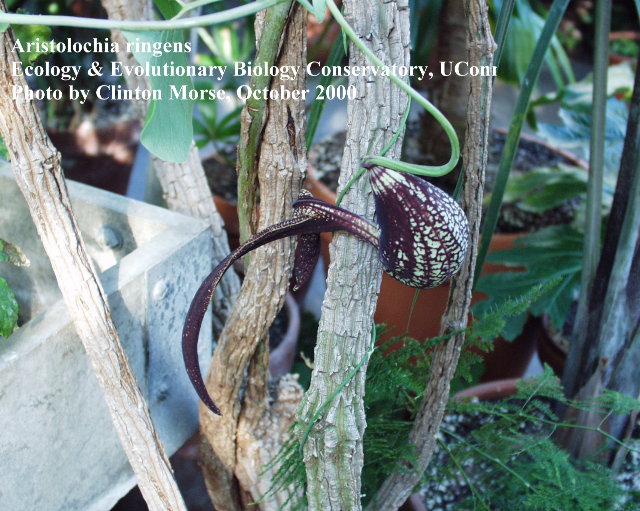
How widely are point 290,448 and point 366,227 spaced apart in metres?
0.27

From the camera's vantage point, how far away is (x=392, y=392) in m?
0.68

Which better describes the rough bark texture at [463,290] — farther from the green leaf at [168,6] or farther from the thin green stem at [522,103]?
the green leaf at [168,6]

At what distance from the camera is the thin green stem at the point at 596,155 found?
0.69 meters

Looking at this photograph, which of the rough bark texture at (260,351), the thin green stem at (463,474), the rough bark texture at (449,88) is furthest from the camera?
the rough bark texture at (449,88)

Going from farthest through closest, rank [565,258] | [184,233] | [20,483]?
[565,258], [184,233], [20,483]

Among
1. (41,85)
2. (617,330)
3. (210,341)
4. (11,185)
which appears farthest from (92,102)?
(617,330)

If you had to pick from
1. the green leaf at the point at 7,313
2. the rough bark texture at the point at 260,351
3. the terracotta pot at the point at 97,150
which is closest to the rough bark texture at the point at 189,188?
the rough bark texture at the point at 260,351

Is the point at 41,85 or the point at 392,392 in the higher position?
the point at 41,85

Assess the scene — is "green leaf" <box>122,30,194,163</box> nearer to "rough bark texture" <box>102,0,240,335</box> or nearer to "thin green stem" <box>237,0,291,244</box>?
"thin green stem" <box>237,0,291,244</box>

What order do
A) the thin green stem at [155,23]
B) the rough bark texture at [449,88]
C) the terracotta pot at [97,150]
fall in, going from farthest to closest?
1. the terracotta pot at [97,150]
2. the rough bark texture at [449,88]
3. the thin green stem at [155,23]

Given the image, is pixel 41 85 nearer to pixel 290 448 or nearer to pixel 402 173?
pixel 290 448

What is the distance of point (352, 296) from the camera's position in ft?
1.56

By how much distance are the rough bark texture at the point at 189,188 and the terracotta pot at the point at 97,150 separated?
0.62 metres

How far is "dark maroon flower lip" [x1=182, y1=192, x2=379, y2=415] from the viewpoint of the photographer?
0.45 m
